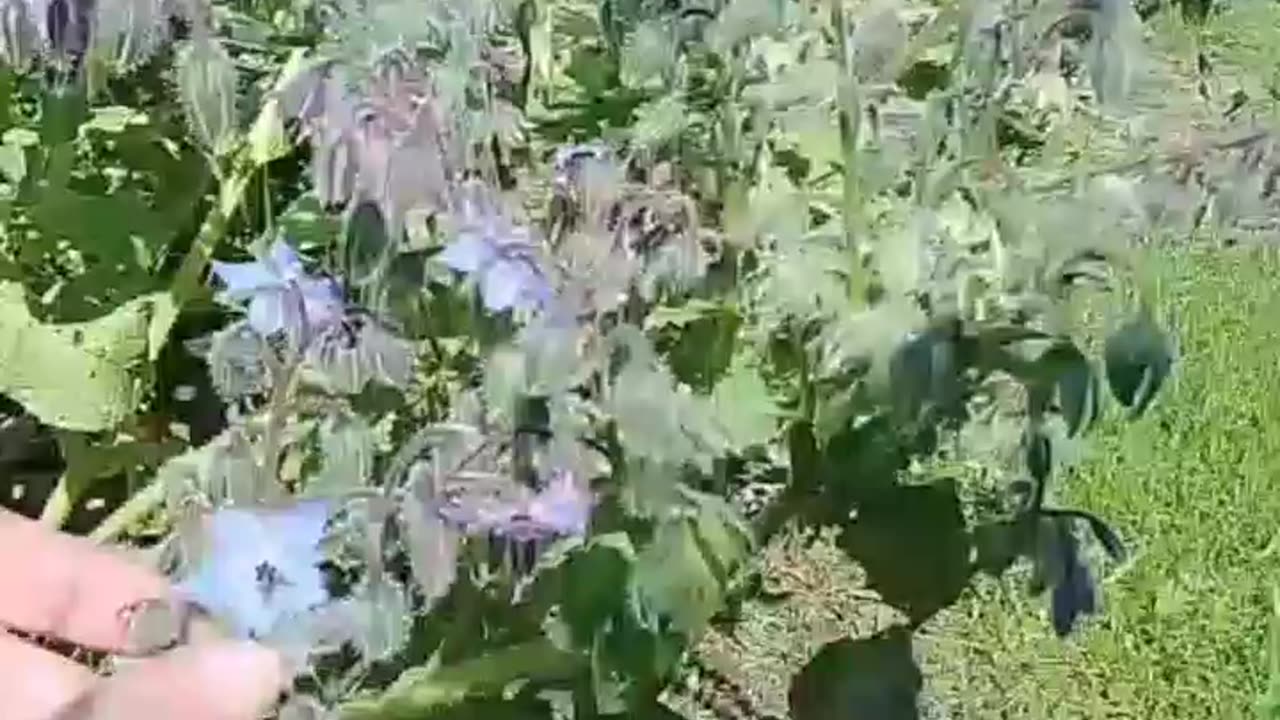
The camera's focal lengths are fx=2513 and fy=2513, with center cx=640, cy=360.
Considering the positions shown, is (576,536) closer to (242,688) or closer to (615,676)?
(615,676)

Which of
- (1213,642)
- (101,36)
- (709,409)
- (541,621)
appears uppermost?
(101,36)

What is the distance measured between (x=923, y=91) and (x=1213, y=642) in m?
0.78

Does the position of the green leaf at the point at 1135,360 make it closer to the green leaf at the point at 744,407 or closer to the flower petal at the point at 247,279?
the green leaf at the point at 744,407

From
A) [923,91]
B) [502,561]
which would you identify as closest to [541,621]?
[502,561]

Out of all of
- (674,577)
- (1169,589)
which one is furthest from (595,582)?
(1169,589)

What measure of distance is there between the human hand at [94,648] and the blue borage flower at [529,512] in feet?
0.40


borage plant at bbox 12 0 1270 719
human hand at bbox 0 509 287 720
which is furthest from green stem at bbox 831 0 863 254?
human hand at bbox 0 509 287 720

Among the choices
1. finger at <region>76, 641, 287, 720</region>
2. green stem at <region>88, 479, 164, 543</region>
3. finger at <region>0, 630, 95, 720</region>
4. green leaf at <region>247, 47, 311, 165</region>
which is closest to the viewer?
finger at <region>76, 641, 287, 720</region>

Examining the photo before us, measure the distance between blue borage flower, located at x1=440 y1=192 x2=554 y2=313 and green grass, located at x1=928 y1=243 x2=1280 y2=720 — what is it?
97 cm

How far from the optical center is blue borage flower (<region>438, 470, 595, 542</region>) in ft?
3.87

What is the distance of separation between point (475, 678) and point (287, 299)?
0.22m

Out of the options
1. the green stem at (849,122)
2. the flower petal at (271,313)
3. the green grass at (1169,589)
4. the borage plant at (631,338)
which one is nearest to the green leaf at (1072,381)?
the borage plant at (631,338)

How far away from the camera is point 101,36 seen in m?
1.30

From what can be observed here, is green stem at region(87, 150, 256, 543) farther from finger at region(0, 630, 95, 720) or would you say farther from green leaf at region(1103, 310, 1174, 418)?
green leaf at region(1103, 310, 1174, 418)
